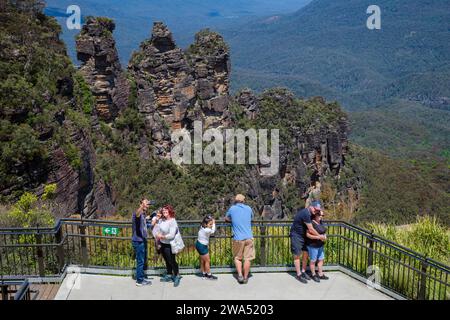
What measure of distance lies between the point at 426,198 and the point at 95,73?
58053 mm

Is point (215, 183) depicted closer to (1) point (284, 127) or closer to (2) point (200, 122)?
(2) point (200, 122)

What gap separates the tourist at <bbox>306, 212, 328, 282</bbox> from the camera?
10.8 metres

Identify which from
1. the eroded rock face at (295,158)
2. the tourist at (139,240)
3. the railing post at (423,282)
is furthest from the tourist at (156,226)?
the eroded rock face at (295,158)

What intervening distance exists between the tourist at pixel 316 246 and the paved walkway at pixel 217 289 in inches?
9.8

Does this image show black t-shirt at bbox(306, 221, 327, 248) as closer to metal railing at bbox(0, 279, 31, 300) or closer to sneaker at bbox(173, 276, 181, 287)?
sneaker at bbox(173, 276, 181, 287)

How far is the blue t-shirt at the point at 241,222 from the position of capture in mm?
10750

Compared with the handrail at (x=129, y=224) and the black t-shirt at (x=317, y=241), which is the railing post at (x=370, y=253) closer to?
the handrail at (x=129, y=224)

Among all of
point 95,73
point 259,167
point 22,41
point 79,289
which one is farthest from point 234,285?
point 259,167

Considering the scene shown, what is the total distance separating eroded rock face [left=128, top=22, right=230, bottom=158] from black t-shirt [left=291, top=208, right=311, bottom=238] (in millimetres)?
40306

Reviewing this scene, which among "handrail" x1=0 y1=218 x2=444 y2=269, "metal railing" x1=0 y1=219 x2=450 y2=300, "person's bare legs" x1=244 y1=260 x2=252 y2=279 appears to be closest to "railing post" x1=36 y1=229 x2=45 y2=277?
"metal railing" x1=0 y1=219 x2=450 y2=300
